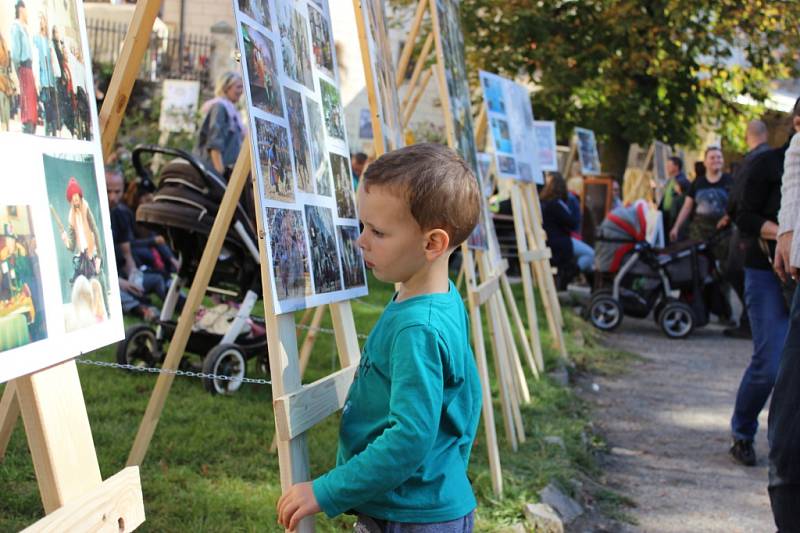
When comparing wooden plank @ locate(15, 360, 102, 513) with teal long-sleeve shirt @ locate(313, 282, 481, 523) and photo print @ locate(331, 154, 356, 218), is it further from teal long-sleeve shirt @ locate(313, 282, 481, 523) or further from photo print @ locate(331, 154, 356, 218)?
photo print @ locate(331, 154, 356, 218)

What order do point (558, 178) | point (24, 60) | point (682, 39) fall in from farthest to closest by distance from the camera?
point (682, 39) < point (558, 178) < point (24, 60)

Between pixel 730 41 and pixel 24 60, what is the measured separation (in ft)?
52.1

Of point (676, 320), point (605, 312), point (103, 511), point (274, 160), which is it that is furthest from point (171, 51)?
point (103, 511)

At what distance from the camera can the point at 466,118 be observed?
555 centimetres

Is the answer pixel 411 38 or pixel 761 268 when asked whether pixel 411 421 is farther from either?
pixel 411 38

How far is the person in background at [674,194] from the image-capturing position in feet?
44.1

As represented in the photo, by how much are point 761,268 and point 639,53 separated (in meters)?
12.0

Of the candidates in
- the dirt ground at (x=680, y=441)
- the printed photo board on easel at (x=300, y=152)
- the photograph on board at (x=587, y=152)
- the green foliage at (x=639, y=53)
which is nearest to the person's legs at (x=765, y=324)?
the dirt ground at (x=680, y=441)

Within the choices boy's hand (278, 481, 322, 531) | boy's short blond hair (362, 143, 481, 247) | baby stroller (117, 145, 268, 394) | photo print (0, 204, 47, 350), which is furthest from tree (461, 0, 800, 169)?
photo print (0, 204, 47, 350)

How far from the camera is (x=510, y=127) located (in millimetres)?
7348

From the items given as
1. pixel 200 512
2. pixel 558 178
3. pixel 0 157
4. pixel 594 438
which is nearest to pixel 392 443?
pixel 0 157

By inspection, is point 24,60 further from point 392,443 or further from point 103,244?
point 392,443

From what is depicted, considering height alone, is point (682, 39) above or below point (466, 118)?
above

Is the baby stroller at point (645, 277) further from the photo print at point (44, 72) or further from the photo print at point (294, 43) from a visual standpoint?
the photo print at point (44, 72)
